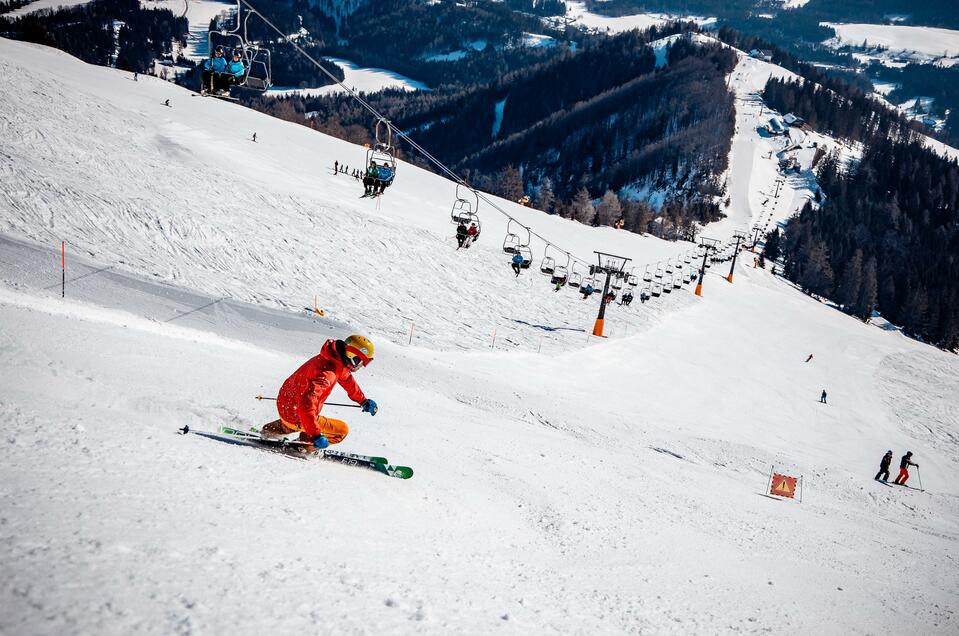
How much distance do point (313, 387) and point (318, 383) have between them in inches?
3.2

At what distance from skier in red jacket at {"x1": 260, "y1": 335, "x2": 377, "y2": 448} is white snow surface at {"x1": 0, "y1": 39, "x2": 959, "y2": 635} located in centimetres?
55

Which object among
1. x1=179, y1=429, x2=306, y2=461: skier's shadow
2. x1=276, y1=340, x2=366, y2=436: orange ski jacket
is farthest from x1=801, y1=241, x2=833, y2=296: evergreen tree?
x1=179, y1=429, x2=306, y2=461: skier's shadow

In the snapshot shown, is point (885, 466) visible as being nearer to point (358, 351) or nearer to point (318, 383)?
point (358, 351)

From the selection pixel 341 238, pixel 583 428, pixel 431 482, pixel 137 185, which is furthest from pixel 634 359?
pixel 137 185

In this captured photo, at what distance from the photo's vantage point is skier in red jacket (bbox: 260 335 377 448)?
716 centimetres

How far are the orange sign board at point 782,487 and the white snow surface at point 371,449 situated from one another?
520 millimetres

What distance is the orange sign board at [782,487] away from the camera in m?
14.5

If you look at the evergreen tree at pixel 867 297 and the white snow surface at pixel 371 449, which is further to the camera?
the evergreen tree at pixel 867 297

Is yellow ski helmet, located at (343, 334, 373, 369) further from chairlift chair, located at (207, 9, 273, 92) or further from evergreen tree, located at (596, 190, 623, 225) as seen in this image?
evergreen tree, located at (596, 190, 623, 225)

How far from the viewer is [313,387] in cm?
718

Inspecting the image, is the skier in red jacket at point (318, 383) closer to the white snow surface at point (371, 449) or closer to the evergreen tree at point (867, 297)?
the white snow surface at point (371, 449)

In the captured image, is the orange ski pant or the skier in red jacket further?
the orange ski pant

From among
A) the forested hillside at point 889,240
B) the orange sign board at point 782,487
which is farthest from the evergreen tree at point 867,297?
the orange sign board at point 782,487

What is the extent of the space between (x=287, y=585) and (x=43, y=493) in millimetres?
2295
